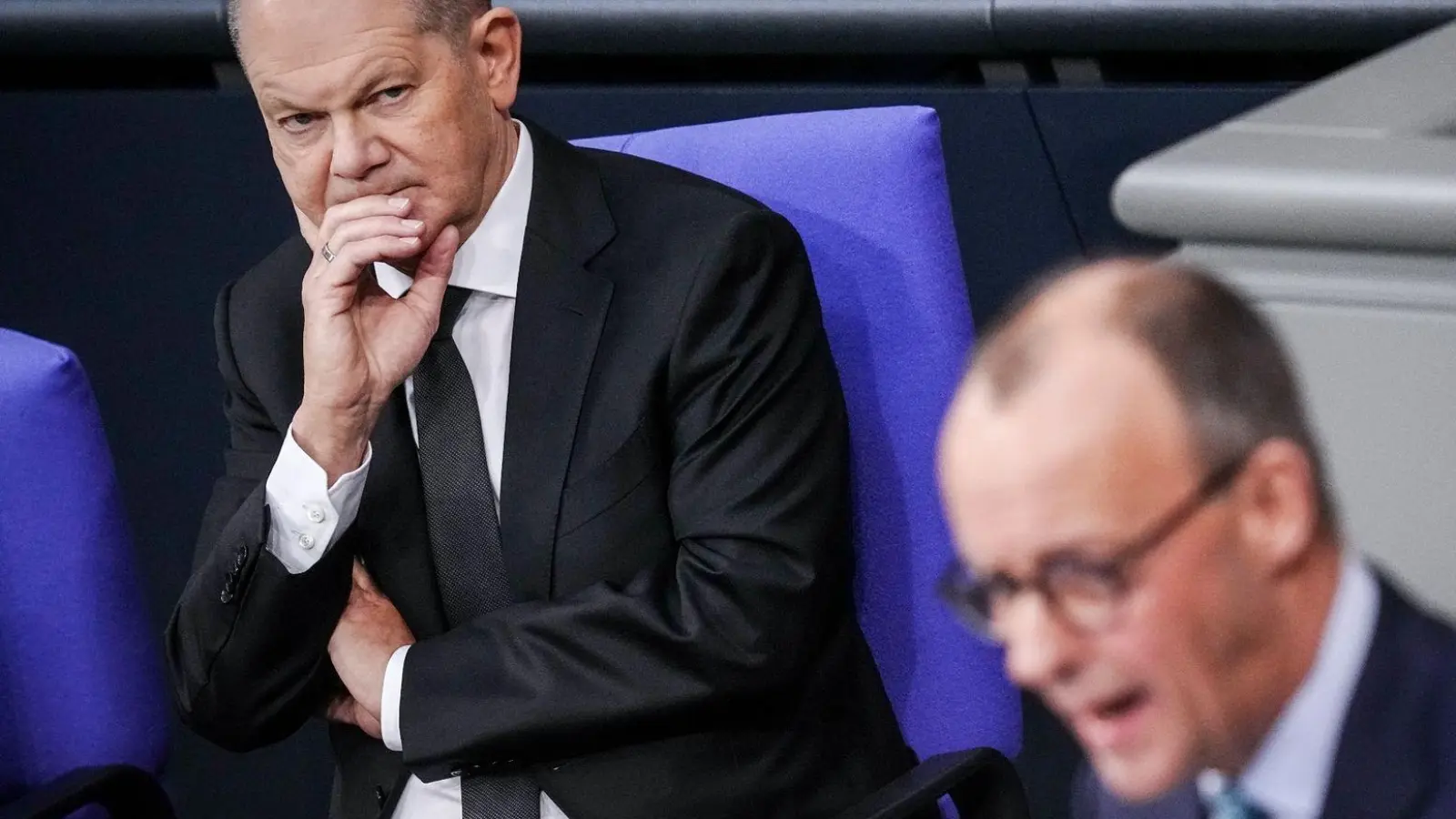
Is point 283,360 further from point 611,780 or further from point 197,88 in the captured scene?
point 197,88

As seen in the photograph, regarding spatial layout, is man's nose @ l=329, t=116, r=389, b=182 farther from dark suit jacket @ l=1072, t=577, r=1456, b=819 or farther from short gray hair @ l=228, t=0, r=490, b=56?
dark suit jacket @ l=1072, t=577, r=1456, b=819

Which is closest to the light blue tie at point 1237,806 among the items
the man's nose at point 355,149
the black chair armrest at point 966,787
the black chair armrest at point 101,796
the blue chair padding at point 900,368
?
the black chair armrest at point 966,787

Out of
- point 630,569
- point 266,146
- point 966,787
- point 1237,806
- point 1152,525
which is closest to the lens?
point 1152,525

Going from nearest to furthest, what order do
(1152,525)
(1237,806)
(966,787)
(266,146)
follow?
(1152,525), (1237,806), (966,787), (266,146)

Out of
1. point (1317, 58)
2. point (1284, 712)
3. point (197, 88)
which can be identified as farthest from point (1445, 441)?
point (197, 88)

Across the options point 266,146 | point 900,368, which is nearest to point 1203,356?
point 900,368

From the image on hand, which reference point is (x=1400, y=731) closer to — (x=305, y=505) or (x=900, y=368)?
(x=900, y=368)

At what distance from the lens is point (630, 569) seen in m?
1.61

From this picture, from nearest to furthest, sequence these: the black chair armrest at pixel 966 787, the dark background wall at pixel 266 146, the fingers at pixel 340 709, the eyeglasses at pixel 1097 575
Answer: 1. the eyeglasses at pixel 1097 575
2. the black chair armrest at pixel 966 787
3. the fingers at pixel 340 709
4. the dark background wall at pixel 266 146

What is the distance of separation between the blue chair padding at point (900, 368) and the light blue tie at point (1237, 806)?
0.89 meters

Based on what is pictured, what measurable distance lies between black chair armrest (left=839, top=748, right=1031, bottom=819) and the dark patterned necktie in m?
0.37

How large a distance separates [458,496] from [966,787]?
0.48 m

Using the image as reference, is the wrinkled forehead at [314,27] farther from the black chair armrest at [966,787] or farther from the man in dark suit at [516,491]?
the black chair armrest at [966,787]

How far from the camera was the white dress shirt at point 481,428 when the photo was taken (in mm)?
1600
